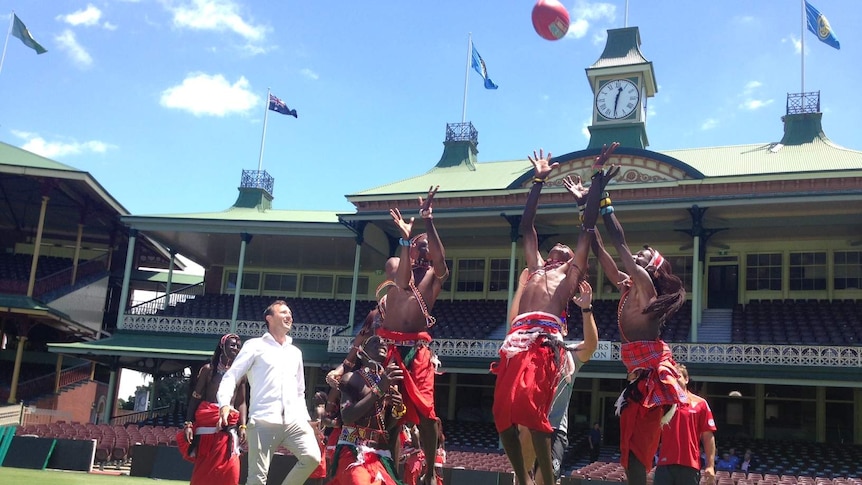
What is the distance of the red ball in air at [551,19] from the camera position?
15.3 meters

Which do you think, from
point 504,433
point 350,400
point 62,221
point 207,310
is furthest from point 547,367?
point 62,221

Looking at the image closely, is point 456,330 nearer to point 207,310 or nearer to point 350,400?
point 207,310

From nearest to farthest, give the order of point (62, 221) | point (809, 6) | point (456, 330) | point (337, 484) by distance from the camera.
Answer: point (337, 484) → point (456, 330) → point (809, 6) → point (62, 221)

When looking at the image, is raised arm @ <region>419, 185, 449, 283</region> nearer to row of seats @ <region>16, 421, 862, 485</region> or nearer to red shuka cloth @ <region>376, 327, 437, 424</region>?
red shuka cloth @ <region>376, 327, 437, 424</region>

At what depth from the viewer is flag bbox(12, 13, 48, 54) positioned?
3266 cm

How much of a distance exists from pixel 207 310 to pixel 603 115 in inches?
606

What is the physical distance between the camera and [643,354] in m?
6.24

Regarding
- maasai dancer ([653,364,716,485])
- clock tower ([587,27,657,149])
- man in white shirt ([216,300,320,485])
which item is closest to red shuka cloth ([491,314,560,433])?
maasai dancer ([653,364,716,485])

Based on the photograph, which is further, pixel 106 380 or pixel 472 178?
pixel 106 380

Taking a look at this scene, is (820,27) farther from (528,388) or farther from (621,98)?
(528,388)

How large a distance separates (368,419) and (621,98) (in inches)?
965

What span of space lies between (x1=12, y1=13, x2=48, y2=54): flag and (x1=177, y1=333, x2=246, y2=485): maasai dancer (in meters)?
29.1

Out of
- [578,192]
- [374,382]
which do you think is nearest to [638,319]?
[578,192]

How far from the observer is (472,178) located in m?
29.7
